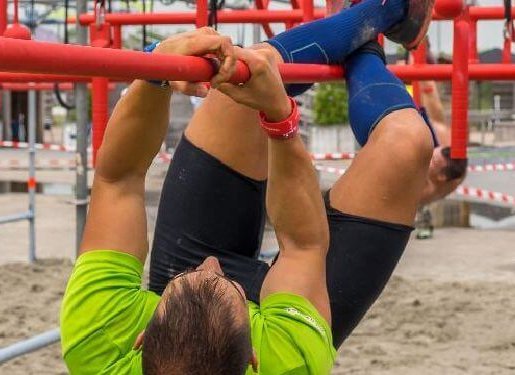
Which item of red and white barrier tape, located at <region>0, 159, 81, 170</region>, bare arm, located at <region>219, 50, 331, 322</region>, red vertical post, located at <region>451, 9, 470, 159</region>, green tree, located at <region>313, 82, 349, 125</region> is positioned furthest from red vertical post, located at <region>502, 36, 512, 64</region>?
green tree, located at <region>313, 82, 349, 125</region>

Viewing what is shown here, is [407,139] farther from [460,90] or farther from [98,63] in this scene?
[98,63]

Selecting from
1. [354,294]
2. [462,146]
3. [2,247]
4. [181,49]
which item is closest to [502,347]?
[462,146]

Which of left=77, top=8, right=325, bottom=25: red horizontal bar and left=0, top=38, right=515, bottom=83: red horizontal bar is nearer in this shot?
left=0, top=38, right=515, bottom=83: red horizontal bar

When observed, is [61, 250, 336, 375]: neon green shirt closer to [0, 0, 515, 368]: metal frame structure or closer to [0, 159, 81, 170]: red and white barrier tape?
[0, 0, 515, 368]: metal frame structure

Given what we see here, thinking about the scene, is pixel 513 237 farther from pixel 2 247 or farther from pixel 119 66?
pixel 119 66

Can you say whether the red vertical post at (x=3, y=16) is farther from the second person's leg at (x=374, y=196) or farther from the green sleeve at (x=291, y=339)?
the green sleeve at (x=291, y=339)

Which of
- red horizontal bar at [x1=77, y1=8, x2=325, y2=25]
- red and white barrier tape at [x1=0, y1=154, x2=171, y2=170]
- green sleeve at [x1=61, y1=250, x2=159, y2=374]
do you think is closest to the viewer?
green sleeve at [x1=61, y1=250, x2=159, y2=374]

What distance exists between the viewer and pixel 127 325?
5.34ft

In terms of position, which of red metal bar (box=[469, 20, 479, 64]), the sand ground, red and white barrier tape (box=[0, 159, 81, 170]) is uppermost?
red metal bar (box=[469, 20, 479, 64])

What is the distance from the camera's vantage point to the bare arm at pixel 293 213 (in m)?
1.45

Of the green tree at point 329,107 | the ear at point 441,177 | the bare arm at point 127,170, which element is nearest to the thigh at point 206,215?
the bare arm at point 127,170

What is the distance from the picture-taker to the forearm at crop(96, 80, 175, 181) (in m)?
1.62

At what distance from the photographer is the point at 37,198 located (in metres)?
9.48

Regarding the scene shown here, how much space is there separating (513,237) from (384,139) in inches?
227
